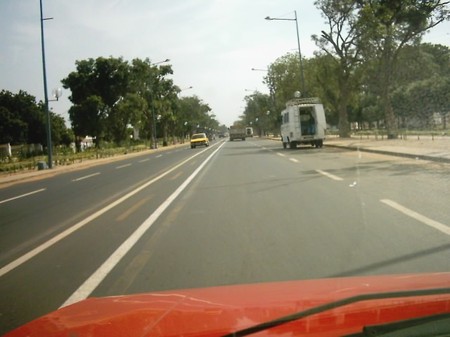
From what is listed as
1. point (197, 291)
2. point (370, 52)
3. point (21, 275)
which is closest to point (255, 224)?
point (21, 275)

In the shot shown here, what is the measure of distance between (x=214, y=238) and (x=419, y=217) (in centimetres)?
349

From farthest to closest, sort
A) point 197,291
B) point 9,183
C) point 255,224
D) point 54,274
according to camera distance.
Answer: point 9,183 → point 255,224 → point 54,274 → point 197,291

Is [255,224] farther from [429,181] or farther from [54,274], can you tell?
[429,181]

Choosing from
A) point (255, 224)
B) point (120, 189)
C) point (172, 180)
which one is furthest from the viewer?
point (172, 180)

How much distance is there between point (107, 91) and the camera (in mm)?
65688

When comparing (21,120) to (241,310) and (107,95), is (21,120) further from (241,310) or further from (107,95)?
(241,310)

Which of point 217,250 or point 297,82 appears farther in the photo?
A: point 297,82

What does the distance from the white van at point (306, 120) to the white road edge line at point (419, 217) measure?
25600 mm

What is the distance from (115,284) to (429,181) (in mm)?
10439

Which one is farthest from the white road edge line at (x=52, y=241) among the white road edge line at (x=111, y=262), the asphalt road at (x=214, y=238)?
the white road edge line at (x=111, y=262)

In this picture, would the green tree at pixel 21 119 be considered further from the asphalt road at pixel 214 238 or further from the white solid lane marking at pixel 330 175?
the white solid lane marking at pixel 330 175

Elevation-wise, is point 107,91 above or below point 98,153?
above

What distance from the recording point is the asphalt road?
552cm

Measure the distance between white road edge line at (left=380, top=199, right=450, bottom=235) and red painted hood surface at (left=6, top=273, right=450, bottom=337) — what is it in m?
4.29
